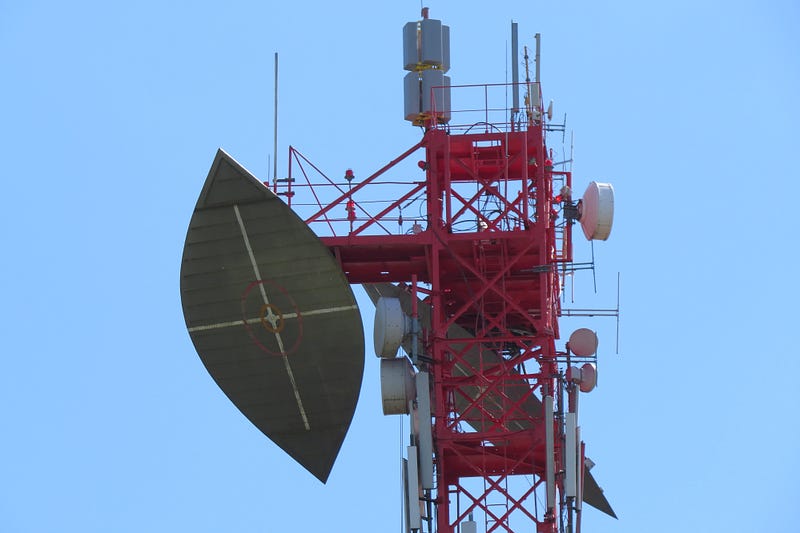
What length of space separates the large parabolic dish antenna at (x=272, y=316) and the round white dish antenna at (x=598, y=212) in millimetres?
7227

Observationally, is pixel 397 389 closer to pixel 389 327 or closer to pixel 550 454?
pixel 389 327

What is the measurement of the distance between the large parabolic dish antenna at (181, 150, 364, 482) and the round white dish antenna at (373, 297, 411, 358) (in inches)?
25.9

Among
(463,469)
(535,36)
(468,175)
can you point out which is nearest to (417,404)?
(463,469)

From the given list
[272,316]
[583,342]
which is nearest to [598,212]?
[583,342]

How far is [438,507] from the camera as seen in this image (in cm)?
7719

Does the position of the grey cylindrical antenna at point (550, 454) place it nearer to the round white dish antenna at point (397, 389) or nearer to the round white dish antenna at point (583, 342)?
the round white dish antenna at point (583, 342)

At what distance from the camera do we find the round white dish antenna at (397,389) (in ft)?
256

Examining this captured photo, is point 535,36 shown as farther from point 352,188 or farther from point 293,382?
point 293,382

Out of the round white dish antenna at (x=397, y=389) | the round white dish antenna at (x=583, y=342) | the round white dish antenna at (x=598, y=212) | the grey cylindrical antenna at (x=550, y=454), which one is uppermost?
the round white dish antenna at (x=598, y=212)

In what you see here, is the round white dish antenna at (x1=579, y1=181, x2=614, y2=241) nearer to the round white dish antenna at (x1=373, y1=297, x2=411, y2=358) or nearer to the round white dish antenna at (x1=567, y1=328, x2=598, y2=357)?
the round white dish antenna at (x1=567, y1=328, x2=598, y2=357)

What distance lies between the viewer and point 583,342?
3098 inches

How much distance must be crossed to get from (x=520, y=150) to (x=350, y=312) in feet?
23.3

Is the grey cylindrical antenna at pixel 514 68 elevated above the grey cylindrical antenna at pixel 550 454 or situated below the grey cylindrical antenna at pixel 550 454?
above

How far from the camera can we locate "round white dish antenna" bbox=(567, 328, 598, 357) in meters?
78.7
